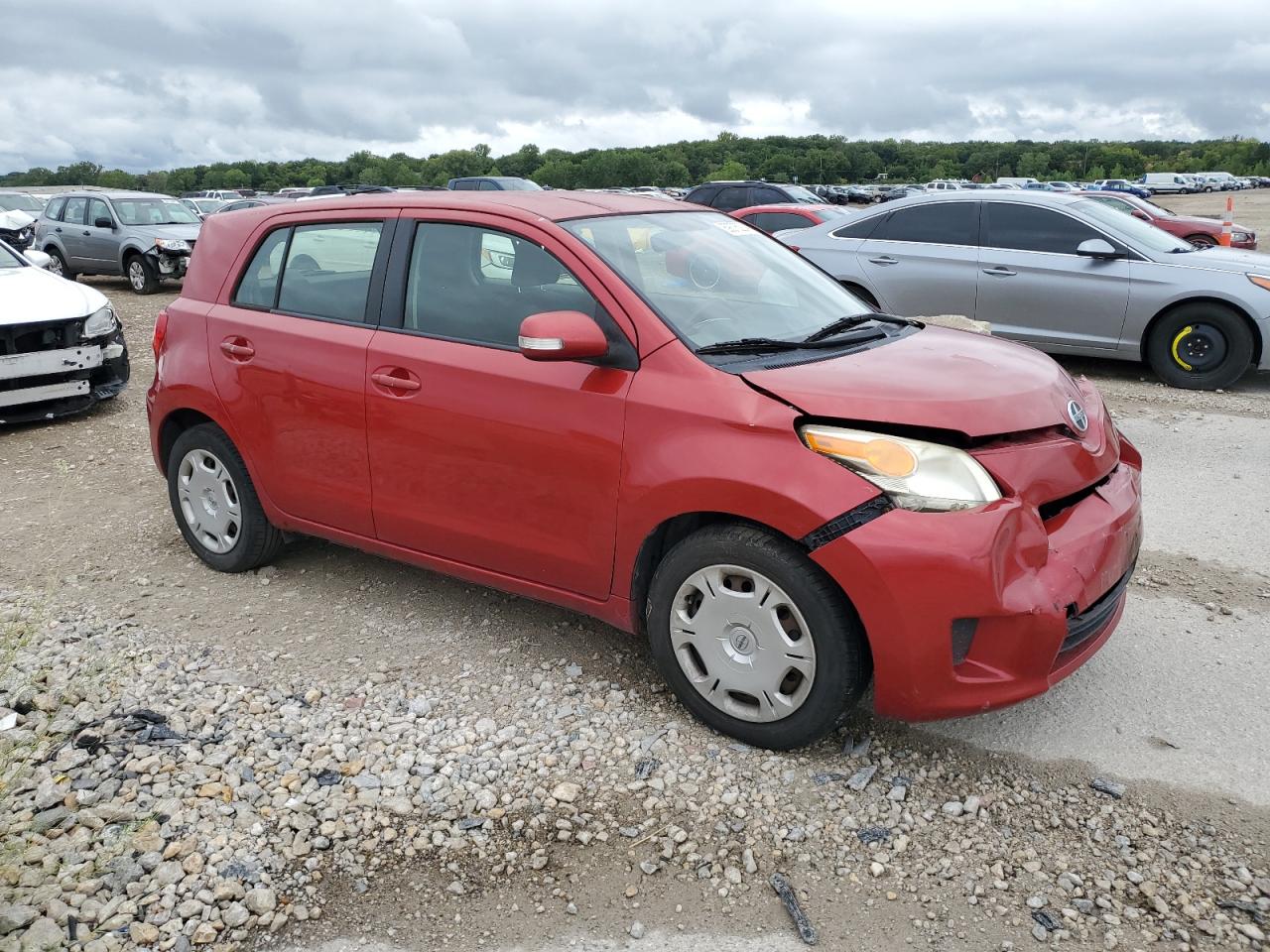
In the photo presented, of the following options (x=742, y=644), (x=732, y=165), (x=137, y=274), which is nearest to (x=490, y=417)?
(x=742, y=644)

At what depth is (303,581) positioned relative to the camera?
4.78 meters

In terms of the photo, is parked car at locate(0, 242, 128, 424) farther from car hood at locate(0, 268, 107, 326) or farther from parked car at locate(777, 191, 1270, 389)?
parked car at locate(777, 191, 1270, 389)

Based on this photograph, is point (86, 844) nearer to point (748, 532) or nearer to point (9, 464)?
point (748, 532)

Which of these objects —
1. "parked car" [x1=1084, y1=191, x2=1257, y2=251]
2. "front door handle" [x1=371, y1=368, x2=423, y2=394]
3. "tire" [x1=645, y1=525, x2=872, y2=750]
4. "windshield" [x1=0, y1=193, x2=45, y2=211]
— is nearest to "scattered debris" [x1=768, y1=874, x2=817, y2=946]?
"tire" [x1=645, y1=525, x2=872, y2=750]

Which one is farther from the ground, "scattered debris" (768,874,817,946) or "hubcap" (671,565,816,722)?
"hubcap" (671,565,816,722)

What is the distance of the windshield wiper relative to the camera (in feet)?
12.0

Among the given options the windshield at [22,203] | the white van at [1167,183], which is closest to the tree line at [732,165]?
the white van at [1167,183]

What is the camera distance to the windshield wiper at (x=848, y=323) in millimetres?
3650

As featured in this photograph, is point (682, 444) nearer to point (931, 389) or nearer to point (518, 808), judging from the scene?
point (931, 389)

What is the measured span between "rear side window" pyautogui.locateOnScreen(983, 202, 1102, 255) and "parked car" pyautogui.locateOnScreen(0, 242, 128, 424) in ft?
25.0

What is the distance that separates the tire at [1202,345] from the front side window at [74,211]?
1665 centimetres

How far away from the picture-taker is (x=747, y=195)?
19.7 m

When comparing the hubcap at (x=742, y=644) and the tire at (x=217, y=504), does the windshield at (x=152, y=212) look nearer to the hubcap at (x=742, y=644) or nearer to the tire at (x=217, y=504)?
the tire at (x=217, y=504)

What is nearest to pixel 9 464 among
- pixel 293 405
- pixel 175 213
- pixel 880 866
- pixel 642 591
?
pixel 293 405
